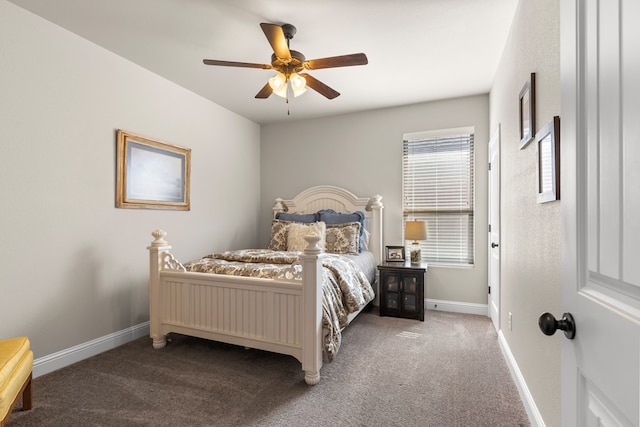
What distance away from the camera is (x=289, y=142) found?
4.80 m

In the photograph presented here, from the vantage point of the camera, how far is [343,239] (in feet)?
12.5

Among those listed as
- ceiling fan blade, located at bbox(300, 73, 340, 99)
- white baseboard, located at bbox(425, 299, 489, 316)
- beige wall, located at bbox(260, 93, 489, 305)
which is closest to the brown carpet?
white baseboard, located at bbox(425, 299, 489, 316)

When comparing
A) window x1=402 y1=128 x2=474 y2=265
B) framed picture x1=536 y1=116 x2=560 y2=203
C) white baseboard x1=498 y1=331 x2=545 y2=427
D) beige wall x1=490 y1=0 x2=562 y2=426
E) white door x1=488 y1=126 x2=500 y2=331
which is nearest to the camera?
framed picture x1=536 y1=116 x2=560 y2=203

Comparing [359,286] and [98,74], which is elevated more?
[98,74]

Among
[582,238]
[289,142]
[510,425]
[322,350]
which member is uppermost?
[289,142]

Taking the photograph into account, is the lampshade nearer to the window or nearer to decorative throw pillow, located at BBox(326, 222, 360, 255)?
the window

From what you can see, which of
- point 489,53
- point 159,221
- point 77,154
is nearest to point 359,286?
point 159,221

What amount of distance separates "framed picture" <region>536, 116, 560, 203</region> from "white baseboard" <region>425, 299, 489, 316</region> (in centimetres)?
254

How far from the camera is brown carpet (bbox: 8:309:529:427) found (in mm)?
1869

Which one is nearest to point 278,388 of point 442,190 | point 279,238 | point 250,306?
point 250,306

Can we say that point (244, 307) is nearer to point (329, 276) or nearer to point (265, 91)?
point (329, 276)

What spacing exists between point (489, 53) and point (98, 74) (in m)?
3.35

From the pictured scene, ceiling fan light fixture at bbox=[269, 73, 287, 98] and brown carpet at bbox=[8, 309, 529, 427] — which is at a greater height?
ceiling fan light fixture at bbox=[269, 73, 287, 98]

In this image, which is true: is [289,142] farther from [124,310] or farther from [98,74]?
[124,310]
